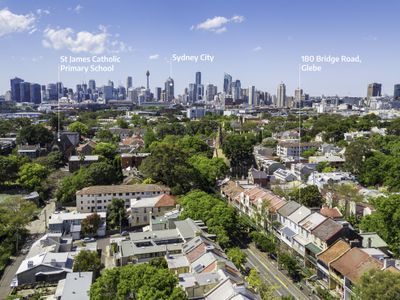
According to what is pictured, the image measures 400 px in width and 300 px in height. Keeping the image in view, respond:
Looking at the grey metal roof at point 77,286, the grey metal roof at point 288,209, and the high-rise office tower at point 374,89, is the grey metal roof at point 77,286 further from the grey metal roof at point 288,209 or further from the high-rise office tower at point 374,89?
Result: the high-rise office tower at point 374,89

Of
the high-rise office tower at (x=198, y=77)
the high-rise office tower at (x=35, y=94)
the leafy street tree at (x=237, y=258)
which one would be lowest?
the leafy street tree at (x=237, y=258)

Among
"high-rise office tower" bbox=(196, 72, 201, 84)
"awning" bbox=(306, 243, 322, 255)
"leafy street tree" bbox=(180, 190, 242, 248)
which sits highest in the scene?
"high-rise office tower" bbox=(196, 72, 201, 84)

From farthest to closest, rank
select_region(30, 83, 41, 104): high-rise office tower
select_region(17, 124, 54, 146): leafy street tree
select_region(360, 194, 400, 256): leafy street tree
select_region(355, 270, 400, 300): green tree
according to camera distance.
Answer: select_region(30, 83, 41, 104): high-rise office tower, select_region(17, 124, 54, 146): leafy street tree, select_region(360, 194, 400, 256): leafy street tree, select_region(355, 270, 400, 300): green tree

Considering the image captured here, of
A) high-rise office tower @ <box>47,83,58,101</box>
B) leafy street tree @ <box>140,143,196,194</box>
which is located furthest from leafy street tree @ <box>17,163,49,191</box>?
high-rise office tower @ <box>47,83,58,101</box>

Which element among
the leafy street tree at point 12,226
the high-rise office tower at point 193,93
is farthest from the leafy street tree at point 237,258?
the high-rise office tower at point 193,93

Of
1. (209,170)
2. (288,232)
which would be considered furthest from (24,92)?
(288,232)

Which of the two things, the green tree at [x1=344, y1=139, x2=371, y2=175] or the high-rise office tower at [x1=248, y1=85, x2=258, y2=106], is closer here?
the green tree at [x1=344, y1=139, x2=371, y2=175]

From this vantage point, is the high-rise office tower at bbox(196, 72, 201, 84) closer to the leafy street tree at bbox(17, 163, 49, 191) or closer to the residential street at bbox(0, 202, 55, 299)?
the leafy street tree at bbox(17, 163, 49, 191)

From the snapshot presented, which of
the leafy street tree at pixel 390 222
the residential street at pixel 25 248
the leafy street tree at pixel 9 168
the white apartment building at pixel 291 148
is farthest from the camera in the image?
the white apartment building at pixel 291 148
